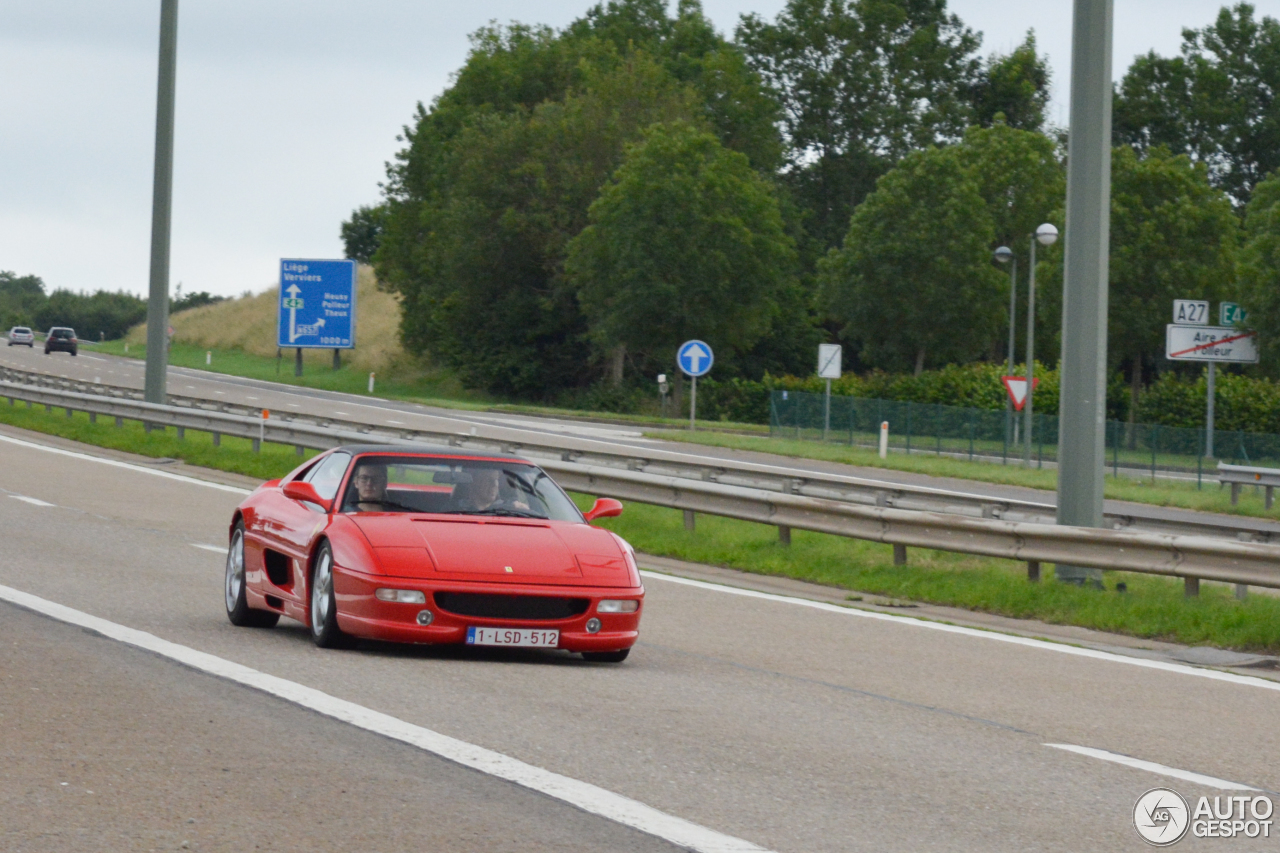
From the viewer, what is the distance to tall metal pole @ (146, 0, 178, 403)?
2808cm

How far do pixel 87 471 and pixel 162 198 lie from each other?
501 centimetres

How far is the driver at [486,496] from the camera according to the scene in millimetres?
10445

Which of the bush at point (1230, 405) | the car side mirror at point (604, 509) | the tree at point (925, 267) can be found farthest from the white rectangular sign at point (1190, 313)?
the tree at point (925, 267)

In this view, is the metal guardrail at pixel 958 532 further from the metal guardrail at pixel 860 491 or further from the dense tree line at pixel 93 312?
the dense tree line at pixel 93 312

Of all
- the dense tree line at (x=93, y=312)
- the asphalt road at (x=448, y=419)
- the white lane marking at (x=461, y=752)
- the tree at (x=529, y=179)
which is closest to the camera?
the white lane marking at (x=461, y=752)

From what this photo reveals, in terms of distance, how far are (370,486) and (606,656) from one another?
1.73 meters

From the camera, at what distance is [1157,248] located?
187 feet

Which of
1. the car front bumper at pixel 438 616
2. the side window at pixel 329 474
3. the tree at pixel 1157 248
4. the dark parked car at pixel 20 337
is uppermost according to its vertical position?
the tree at pixel 1157 248

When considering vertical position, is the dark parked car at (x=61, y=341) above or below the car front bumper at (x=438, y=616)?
above

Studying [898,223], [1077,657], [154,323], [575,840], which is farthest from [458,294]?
[575,840]

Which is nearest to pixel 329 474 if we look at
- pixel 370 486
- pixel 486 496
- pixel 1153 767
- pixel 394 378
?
pixel 370 486

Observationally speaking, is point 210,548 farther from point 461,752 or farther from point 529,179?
point 529,179

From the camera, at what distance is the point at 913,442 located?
48.7 meters

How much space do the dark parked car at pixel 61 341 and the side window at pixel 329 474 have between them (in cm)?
9235
